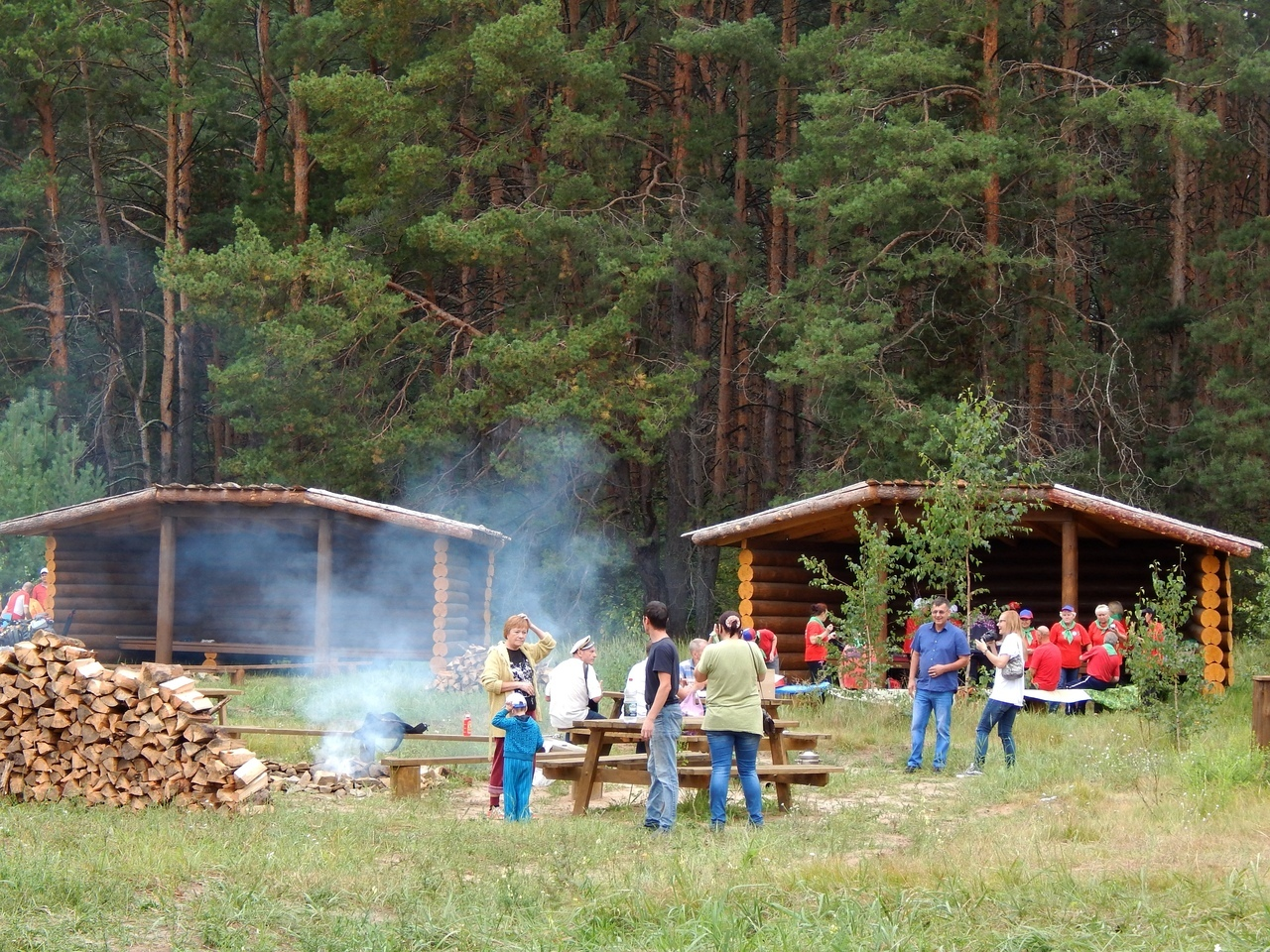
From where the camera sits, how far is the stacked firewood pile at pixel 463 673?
69.0 ft

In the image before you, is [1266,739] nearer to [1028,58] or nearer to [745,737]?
[745,737]

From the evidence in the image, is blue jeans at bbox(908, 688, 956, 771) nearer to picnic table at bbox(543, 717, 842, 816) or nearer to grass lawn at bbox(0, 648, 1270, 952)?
grass lawn at bbox(0, 648, 1270, 952)

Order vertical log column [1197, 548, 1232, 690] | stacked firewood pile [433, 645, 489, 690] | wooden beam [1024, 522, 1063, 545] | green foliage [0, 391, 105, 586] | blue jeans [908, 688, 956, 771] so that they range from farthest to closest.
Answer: green foliage [0, 391, 105, 586]
stacked firewood pile [433, 645, 489, 690]
wooden beam [1024, 522, 1063, 545]
vertical log column [1197, 548, 1232, 690]
blue jeans [908, 688, 956, 771]

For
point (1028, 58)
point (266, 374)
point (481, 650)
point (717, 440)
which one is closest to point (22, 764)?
point (481, 650)

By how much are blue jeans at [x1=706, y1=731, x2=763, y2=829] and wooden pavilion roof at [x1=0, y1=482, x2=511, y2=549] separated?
11795mm

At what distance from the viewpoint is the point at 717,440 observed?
96.6 ft

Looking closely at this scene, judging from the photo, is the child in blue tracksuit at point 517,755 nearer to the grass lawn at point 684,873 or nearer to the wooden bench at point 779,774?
the grass lawn at point 684,873

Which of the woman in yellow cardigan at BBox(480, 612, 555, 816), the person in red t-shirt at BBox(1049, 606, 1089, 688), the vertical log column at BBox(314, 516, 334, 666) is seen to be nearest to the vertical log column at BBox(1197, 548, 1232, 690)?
the person in red t-shirt at BBox(1049, 606, 1089, 688)

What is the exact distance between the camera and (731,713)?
927cm

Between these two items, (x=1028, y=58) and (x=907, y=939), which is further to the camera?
(x=1028, y=58)

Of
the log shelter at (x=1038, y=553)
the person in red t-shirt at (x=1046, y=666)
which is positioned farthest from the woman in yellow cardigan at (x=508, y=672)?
the log shelter at (x=1038, y=553)

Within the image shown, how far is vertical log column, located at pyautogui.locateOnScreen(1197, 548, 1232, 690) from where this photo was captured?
18875 millimetres

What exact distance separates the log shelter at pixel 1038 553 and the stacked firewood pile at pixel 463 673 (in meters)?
3.48

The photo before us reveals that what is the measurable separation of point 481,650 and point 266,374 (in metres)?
7.75
